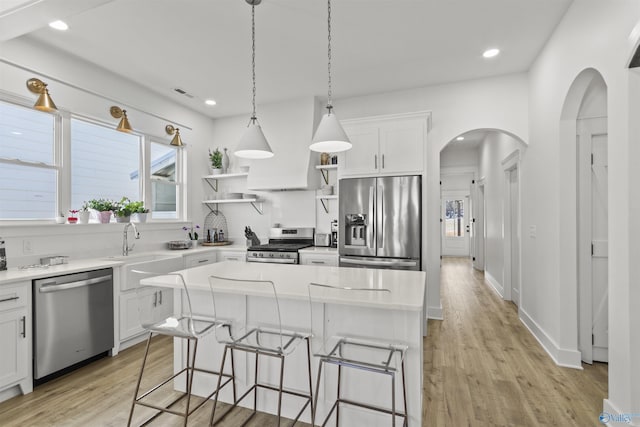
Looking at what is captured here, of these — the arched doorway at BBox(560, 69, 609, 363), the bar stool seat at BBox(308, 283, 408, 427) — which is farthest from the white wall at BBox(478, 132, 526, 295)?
the bar stool seat at BBox(308, 283, 408, 427)

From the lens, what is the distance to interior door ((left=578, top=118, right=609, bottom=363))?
103 inches

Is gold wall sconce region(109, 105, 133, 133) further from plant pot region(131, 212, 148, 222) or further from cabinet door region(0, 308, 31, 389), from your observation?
cabinet door region(0, 308, 31, 389)

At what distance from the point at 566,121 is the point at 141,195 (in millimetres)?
4594

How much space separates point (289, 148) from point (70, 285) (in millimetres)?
2876

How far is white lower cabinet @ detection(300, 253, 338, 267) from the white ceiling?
7.00 ft

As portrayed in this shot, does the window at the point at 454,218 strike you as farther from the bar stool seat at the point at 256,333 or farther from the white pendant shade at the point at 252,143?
the bar stool seat at the point at 256,333

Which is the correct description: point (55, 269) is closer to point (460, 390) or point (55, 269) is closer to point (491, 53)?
point (460, 390)

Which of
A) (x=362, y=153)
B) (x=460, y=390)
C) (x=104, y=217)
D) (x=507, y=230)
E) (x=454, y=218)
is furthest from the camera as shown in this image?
(x=454, y=218)

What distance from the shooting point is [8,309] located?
222 centimetres

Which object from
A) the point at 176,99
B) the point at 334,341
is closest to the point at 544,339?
the point at 334,341

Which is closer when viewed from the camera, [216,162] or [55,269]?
[55,269]

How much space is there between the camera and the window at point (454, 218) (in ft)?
31.8

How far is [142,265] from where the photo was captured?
306cm

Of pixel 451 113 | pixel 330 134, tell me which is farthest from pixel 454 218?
pixel 330 134
